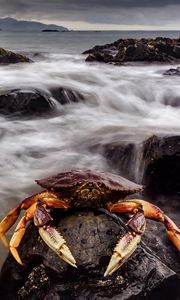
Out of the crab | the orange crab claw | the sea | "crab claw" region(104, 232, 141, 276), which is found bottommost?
the sea

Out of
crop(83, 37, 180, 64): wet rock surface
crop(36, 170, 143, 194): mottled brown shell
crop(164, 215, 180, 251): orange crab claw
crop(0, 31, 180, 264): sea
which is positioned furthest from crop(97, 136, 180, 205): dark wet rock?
crop(83, 37, 180, 64): wet rock surface

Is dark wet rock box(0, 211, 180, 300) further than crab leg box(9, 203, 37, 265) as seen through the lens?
No

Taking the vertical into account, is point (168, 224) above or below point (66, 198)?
below

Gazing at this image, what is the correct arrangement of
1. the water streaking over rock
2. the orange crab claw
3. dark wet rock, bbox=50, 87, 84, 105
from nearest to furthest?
the orange crab claw < the water streaking over rock < dark wet rock, bbox=50, 87, 84, 105

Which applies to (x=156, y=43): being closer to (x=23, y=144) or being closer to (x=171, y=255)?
(x=23, y=144)

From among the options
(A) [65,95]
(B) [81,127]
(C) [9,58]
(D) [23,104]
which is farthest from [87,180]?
(C) [9,58]

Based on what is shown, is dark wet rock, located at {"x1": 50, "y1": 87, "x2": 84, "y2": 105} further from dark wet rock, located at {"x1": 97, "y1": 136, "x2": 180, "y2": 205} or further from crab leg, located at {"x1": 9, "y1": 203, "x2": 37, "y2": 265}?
crab leg, located at {"x1": 9, "y1": 203, "x2": 37, "y2": 265}

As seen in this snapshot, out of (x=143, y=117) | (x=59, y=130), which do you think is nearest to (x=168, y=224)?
(x=59, y=130)
